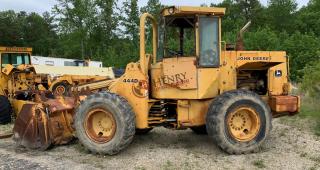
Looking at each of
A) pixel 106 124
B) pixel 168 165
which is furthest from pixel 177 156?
pixel 106 124

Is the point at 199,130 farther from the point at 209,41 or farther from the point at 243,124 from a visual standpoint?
the point at 209,41

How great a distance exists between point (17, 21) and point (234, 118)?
75.5m

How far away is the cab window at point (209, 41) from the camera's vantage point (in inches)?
336

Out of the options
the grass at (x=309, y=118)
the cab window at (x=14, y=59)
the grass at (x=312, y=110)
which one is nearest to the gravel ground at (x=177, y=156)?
the grass at (x=309, y=118)

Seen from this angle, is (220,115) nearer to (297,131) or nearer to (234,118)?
(234,118)

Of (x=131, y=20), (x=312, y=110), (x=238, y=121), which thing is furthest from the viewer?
(x=131, y=20)

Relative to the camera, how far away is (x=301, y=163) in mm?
7594

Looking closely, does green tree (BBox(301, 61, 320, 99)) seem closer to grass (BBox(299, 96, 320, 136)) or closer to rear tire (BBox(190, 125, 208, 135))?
grass (BBox(299, 96, 320, 136))

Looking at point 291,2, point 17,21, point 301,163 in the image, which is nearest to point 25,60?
point 301,163

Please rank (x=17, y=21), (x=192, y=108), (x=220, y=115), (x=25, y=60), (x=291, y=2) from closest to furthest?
(x=220, y=115) < (x=192, y=108) < (x=25, y=60) < (x=291, y=2) < (x=17, y=21)

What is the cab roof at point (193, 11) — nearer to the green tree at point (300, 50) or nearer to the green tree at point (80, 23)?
the green tree at point (300, 50)

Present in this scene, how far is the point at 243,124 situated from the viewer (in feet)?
28.0

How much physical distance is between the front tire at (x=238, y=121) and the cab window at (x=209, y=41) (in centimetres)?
67

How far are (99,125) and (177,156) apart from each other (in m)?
1.69
